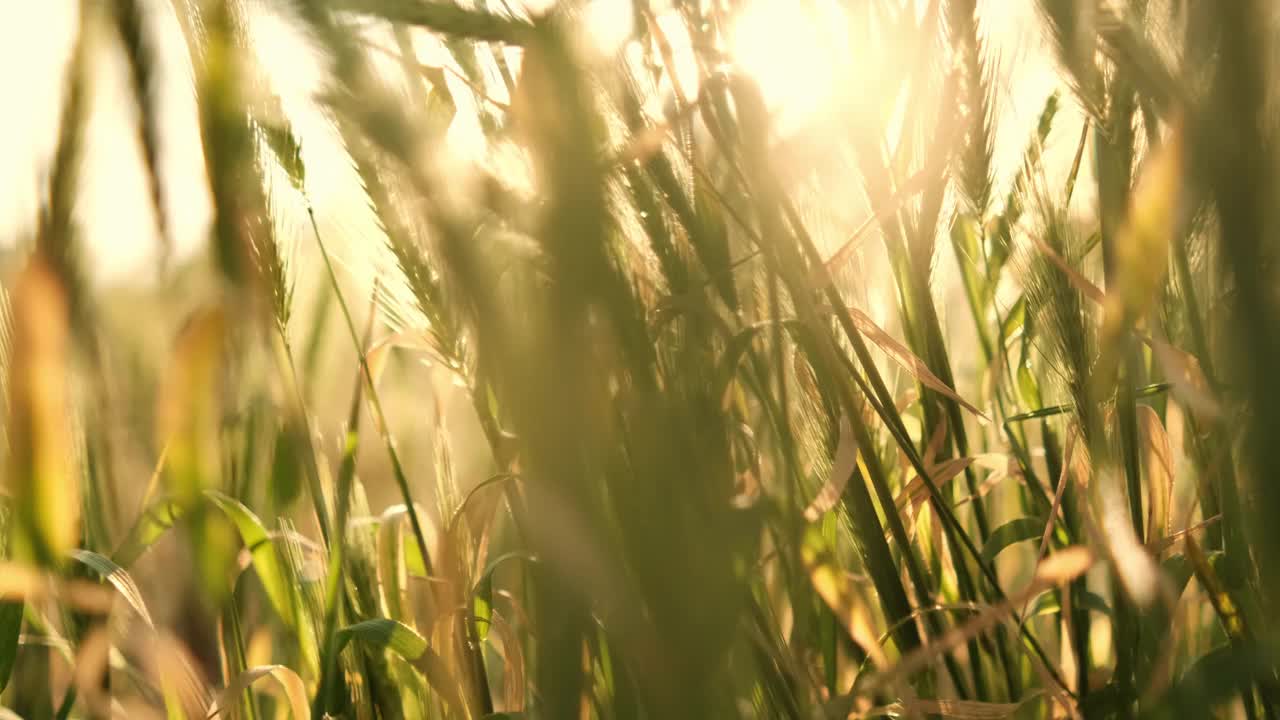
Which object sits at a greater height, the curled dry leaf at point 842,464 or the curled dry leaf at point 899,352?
the curled dry leaf at point 899,352

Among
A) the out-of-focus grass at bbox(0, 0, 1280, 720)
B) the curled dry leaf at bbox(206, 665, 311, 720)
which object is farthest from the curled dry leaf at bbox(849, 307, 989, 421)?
the curled dry leaf at bbox(206, 665, 311, 720)

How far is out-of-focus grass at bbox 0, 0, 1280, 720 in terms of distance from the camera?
32cm

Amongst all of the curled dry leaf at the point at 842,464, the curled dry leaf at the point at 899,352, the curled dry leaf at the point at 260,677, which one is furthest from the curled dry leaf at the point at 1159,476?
the curled dry leaf at the point at 260,677

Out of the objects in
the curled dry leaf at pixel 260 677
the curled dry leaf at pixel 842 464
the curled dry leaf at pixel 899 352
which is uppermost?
the curled dry leaf at pixel 899 352

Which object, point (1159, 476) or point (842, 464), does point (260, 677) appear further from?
point (1159, 476)

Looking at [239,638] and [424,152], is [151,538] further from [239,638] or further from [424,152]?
[424,152]

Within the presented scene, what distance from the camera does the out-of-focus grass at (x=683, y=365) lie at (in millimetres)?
315

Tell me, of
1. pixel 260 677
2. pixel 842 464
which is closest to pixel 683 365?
pixel 842 464

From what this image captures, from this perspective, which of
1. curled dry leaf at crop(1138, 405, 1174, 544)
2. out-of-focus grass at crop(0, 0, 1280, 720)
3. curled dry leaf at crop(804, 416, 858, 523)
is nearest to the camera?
out-of-focus grass at crop(0, 0, 1280, 720)

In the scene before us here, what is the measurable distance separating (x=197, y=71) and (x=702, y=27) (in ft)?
0.89

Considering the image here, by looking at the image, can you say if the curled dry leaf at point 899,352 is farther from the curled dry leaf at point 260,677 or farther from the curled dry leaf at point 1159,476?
the curled dry leaf at point 260,677

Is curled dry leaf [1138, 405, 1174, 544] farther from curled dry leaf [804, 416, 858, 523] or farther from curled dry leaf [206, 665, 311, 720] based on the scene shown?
curled dry leaf [206, 665, 311, 720]

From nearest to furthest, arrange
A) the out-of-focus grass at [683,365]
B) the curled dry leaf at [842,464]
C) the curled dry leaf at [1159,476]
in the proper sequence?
the out-of-focus grass at [683,365], the curled dry leaf at [842,464], the curled dry leaf at [1159,476]

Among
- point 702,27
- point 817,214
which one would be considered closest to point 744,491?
point 817,214
